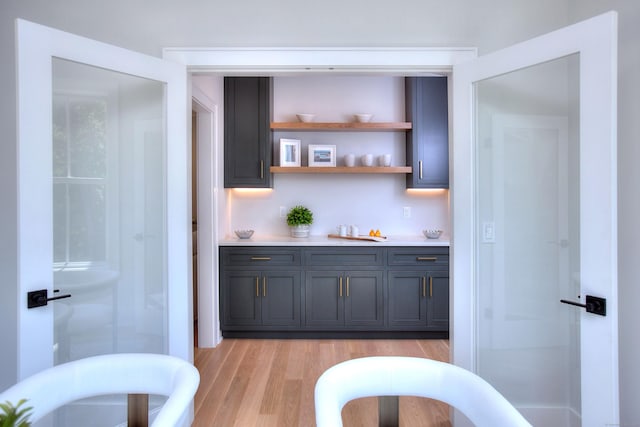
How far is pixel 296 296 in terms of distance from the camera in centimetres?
332

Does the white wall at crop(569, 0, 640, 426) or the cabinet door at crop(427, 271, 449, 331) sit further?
the cabinet door at crop(427, 271, 449, 331)

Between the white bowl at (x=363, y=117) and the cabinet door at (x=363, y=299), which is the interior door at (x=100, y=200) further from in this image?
the white bowl at (x=363, y=117)

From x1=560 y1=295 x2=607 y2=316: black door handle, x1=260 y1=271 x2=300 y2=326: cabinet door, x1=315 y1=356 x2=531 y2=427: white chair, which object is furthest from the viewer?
x1=260 y1=271 x2=300 y2=326: cabinet door

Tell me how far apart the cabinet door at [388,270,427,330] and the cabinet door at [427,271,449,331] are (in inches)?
1.9

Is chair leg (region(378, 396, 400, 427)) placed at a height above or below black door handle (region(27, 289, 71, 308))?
below

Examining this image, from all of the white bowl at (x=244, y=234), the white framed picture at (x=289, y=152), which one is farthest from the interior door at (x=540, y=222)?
the white bowl at (x=244, y=234)

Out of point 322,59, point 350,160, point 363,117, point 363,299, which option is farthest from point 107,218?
point 363,117

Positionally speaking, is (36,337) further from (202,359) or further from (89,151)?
(202,359)

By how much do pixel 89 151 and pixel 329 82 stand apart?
2.85 meters

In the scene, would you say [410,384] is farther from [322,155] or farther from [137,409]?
[322,155]

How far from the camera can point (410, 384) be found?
1227mm

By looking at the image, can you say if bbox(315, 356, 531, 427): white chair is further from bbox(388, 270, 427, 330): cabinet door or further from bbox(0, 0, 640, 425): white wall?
bbox(388, 270, 427, 330): cabinet door

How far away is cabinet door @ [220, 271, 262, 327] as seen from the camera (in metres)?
3.33

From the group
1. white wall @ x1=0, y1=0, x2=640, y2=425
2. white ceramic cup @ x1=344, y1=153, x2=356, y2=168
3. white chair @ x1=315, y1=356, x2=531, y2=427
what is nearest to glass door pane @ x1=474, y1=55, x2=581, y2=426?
white wall @ x1=0, y1=0, x2=640, y2=425
